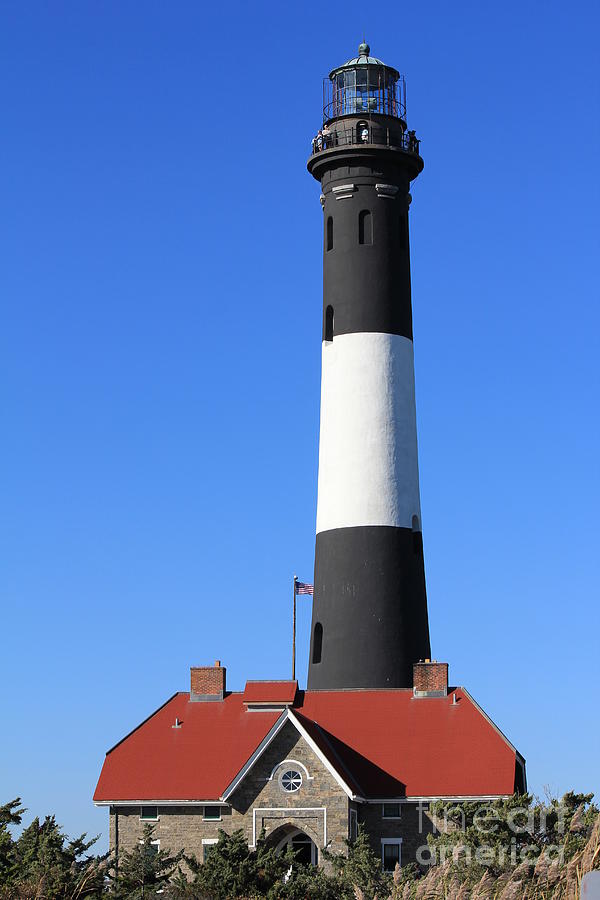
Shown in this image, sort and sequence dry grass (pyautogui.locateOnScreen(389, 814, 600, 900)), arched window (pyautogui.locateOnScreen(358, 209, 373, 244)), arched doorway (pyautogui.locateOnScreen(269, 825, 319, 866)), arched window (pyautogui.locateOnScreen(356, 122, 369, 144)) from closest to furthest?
dry grass (pyautogui.locateOnScreen(389, 814, 600, 900))
arched doorway (pyautogui.locateOnScreen(269, 825, 319, 866))
arched window (pyautogui.locateOnScreen(358, 209, 373, 244))
arched window (pyautogui.locateOnScreen(356, 122, 369, 144))

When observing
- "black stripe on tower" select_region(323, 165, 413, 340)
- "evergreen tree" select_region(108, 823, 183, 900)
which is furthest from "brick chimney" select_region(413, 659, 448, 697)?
"evergreen tree" select_region(108, 823, 183, 900)

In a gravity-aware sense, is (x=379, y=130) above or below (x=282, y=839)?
above

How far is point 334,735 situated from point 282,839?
4.02 meters

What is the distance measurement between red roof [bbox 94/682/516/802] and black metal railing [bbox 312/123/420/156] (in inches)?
622

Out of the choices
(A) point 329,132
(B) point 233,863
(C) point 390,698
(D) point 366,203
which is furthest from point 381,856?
(A) point 329,132

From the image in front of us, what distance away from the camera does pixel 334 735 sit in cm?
3900

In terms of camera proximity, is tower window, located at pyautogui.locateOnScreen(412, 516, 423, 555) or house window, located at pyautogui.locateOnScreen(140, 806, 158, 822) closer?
house window, located at pyautogui.locateOnScreen(140, 806, 158, 822)

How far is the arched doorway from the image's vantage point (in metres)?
35.4

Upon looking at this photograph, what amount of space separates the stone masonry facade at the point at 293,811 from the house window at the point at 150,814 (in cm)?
87

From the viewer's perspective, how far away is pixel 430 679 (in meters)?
Result: 39.9

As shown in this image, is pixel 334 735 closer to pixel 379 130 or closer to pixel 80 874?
pixel 379 130

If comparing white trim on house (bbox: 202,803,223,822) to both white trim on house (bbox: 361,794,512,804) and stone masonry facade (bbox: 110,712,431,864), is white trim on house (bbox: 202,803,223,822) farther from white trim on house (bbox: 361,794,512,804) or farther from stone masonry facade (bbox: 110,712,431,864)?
white trim on house (bbox: 361,794,512,804)

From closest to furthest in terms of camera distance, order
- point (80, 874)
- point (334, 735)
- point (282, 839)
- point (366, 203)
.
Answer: point (80, 874), point (282, 839), point (334, 735), point (366, 203)

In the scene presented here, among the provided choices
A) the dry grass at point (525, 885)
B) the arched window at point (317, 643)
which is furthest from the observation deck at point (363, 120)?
the dry grass at point (525, 885)
